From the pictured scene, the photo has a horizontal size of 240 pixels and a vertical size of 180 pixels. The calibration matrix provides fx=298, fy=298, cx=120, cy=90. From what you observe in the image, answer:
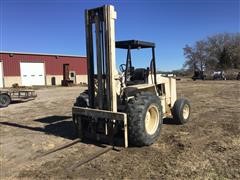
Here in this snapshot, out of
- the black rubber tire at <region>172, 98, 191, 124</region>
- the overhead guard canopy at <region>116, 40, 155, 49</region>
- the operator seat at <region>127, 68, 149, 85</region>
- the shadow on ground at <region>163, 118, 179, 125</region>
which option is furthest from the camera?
the shadow on ground at <region>163, 118, 179, 125</region>

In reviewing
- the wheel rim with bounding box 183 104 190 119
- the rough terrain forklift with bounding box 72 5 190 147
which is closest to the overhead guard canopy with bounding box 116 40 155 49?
the rough terrain forklift with bounding box 72 5 190 147

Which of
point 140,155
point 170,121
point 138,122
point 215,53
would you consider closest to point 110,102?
point 138,122

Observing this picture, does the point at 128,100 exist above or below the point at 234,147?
above

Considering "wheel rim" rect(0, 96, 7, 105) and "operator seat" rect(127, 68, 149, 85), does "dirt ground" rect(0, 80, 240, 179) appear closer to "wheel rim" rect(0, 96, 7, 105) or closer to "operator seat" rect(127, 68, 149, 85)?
"operator seat" rect(127, 68, 149, 85)

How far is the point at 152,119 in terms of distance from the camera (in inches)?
265

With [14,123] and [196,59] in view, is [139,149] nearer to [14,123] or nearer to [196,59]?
[14,123]

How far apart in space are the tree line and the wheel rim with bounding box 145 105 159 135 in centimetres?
5673

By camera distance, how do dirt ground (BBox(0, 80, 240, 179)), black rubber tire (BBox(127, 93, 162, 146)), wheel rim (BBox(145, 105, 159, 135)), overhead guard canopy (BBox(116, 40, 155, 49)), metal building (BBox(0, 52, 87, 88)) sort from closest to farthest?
dirt ground (BBox(0, 80, 240, 179)) → black rubber tire (BBox(127, 93, 162, 146)) → wheel rim (BBox(145, 105, 159, 135)) → overhead guard canopy (BBox(116, 40, 155, 49)) → metal building (BBox(0, 52, 87, 88))

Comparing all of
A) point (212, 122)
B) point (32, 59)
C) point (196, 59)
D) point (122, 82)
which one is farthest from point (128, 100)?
point (196, 59)

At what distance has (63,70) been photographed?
37.7 meters

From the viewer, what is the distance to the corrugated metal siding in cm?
3165

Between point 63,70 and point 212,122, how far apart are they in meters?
31.0

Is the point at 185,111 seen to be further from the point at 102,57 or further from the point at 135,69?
the point at 102,57

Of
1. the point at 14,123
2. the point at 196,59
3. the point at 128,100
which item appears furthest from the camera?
the point at 196,59
